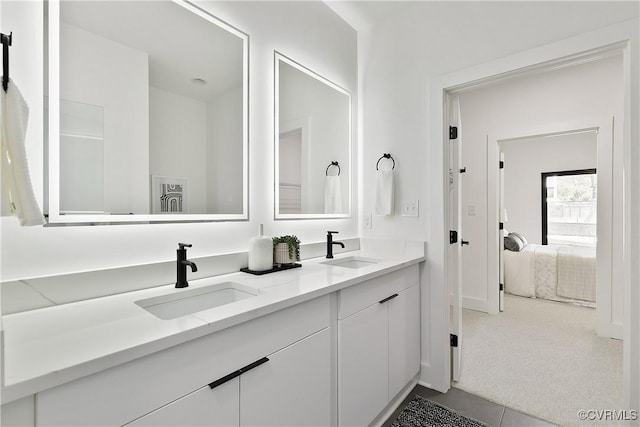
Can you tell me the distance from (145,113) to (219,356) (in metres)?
1.02

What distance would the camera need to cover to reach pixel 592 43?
1.55 m

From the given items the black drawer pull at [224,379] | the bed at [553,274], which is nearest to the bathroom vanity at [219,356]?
the black drawer pull at [224,379]

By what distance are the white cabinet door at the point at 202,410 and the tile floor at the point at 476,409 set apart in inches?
Result: 44.4

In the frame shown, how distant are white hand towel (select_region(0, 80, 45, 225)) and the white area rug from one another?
2.37 m

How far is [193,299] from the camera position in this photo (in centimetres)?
127

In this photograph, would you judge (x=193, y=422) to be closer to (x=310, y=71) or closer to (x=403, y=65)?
(x=310, y=71)

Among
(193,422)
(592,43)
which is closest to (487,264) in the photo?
(592,43)

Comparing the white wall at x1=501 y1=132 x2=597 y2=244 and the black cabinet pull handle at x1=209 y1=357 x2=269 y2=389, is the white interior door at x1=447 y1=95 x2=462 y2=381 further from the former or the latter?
the white wall at x1=501 y1=132 x2=597 y2=244

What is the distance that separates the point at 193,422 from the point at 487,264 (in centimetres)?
344

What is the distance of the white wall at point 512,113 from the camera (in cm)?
283

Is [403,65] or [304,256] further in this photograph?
[403,65]

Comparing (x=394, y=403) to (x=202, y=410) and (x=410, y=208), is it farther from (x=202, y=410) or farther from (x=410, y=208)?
(x=202, y=410)

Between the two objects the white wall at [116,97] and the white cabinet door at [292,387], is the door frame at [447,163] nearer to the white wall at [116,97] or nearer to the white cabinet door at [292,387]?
the white cabinet door at [292,387]

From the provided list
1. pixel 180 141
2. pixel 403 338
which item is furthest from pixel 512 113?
→ pixel 180 141
